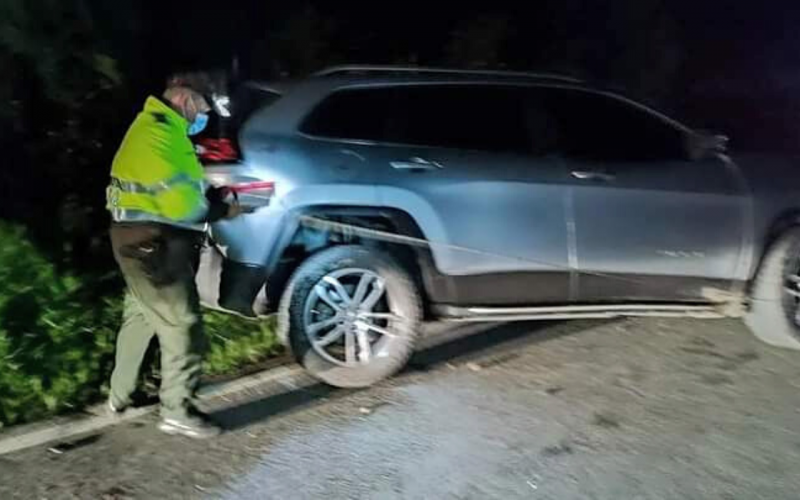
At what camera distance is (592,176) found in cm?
646

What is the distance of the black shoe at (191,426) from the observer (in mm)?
5336

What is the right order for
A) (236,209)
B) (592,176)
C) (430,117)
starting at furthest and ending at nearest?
(592,176) → (430,117) → (236,209)

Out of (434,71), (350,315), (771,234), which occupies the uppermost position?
(434,71)

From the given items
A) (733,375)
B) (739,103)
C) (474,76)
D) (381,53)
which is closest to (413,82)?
(474,76)

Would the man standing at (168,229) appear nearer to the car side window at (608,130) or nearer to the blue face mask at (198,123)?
the blue face mask at (198,123)

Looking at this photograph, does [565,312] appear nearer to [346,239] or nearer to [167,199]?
[346,239]

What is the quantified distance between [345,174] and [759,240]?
2616 millimetres

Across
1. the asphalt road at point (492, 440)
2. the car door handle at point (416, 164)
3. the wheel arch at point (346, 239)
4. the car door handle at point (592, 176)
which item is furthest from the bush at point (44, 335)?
the car door handle at point (592, 176)

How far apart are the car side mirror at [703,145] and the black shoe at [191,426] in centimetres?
331

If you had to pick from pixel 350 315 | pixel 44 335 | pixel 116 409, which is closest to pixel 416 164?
pixel 350 315

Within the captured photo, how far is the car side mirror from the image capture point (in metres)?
6.72

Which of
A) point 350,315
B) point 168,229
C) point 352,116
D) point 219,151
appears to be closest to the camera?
point 168,229

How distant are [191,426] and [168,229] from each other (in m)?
0.96

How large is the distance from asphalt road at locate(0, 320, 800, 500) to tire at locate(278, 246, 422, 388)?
0.14 metres
